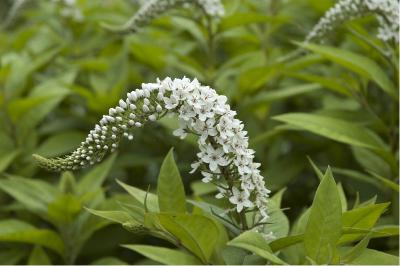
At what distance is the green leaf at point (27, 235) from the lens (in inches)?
107

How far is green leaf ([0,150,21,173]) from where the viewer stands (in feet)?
10.6

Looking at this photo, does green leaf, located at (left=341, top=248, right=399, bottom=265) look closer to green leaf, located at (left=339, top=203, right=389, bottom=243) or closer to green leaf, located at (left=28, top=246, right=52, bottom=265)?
green leaf, located at (left=339, top=203, right=389, bottom=243)

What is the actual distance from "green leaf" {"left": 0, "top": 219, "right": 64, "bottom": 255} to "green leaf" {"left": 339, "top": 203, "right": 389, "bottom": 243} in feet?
4.32

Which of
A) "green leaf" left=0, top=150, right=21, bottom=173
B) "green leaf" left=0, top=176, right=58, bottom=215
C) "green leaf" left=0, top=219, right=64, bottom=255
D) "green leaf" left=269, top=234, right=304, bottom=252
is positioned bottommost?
"green leaf" left=269, top=234, right=304, bottom=252

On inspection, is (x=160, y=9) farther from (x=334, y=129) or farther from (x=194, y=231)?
(x=194, y=231)

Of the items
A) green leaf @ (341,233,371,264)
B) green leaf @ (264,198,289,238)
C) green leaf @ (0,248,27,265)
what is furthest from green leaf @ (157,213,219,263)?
green leaf @ (0,248,27,265)

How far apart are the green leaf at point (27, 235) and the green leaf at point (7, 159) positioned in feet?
1.51

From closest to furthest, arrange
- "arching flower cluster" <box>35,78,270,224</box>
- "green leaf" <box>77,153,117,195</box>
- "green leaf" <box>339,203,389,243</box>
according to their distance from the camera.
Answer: "arching flower cluster" <box>35,78,270,224</box> < "green leaf" <box>339,203,389,243</box> < "green leaf" <box>77,153,117,195</box>

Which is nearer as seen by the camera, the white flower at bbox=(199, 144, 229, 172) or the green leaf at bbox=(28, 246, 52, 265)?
the white flower at bbox=(199, 144, 229, 172)

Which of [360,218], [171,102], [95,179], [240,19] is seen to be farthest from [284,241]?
[240,19]

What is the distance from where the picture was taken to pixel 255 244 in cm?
192

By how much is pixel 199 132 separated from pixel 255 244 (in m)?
0.38

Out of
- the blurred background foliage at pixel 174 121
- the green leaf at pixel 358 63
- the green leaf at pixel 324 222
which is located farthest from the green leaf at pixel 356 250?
the green leaf at pixel 358 63

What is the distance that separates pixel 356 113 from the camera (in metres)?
3.33
